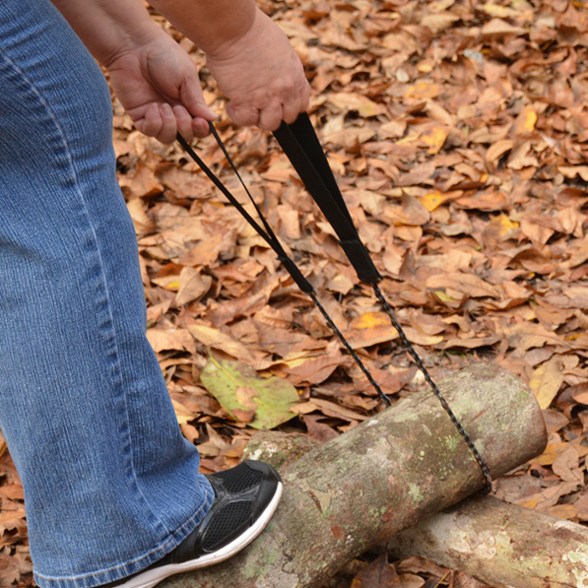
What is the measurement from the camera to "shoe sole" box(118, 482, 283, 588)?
1328mm

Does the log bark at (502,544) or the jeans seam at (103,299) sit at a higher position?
the jeans seam at (103,299)

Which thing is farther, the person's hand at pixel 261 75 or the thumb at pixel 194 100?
the thumb at pixel 194 100

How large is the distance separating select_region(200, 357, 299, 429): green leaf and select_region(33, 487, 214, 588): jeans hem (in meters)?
0.88

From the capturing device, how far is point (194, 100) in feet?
5.19

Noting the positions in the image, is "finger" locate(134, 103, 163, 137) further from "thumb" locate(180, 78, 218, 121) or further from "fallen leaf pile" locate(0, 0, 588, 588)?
"fallen leaf pile" locate(0, 0, 588, 588)

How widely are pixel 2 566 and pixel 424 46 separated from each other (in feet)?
11.4

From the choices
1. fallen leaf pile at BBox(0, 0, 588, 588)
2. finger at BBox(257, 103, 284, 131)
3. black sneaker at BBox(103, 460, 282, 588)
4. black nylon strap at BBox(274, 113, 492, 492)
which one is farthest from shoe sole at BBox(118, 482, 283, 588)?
finger at BBox(257, 103, 284, 131)

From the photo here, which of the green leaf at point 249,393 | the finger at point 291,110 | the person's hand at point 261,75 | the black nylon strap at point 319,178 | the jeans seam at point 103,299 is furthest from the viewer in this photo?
the green leaf at point 249,393

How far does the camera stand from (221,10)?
1176 millimetres

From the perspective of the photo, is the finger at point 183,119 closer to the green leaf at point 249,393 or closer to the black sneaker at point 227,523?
the black sneaker at point 227,523

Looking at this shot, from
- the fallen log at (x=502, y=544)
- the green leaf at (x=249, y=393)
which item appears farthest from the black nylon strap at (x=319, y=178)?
the green leaf at (x=249, y=393)

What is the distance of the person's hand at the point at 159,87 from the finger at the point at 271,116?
25cm

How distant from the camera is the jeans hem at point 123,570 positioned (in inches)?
49.1

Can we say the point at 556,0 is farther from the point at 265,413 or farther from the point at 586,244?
the point at 265,413
